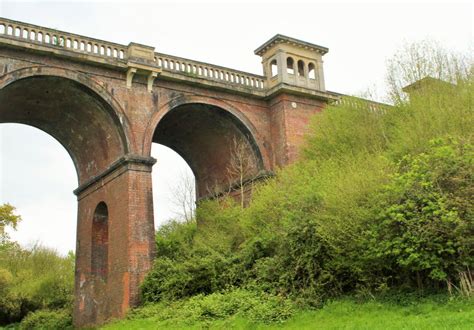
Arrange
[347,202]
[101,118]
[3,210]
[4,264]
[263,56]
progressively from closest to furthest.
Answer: [347,202]
[101,118]
[263,56]
[3,210]
[4,264]

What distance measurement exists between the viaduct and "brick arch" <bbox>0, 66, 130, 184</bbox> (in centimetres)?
4

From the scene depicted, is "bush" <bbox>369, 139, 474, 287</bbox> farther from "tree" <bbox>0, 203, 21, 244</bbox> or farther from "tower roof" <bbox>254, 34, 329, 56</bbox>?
"tree" <bbox>0, 203, 21, 244</bbox>

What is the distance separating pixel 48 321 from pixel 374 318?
17.7 m

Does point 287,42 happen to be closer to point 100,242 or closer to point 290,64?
point 290,64

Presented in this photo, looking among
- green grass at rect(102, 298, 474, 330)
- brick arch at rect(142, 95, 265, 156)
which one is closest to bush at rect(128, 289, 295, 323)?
green grass at rect(102, 298, 474, 330)

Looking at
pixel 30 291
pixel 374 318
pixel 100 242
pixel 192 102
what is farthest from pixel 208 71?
pixel 30 291

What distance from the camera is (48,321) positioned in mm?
23875

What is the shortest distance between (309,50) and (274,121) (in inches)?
170

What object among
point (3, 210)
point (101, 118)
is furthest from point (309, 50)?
point (3, 210)

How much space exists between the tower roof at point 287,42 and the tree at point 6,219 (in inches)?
694

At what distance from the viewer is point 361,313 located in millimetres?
11727

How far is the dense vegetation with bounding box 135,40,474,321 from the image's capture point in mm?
11391

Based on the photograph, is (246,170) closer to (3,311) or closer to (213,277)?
(213,277)

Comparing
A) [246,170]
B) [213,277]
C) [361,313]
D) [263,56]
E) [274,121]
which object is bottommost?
[361,313]
